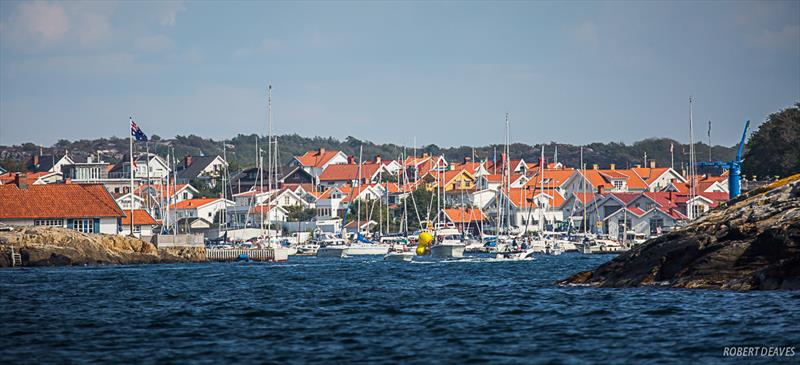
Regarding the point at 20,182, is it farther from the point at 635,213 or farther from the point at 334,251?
the point at 635,213

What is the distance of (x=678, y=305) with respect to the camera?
3278 cm

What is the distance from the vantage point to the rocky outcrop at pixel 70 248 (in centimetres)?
6788

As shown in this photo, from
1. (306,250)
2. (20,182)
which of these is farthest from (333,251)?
(20,182)

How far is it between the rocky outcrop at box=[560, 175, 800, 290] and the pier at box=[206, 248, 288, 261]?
41.4 metres

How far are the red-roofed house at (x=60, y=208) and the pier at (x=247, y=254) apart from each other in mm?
7498

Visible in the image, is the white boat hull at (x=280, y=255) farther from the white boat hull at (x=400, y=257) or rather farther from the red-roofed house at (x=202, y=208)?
the red-roofed house at (x=202, y=208)

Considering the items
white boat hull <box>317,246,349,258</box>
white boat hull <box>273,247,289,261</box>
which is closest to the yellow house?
Result: white boat hull <box>317,246,349,258</box>

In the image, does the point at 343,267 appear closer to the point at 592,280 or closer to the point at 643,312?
the point at 592,280

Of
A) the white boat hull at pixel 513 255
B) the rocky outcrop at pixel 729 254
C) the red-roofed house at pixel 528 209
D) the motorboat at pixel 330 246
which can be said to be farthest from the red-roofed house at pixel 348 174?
the rocky outcrop at pixel 729 254

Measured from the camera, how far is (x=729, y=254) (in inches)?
1494

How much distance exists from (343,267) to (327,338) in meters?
41.5

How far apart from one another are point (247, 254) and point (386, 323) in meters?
52.0

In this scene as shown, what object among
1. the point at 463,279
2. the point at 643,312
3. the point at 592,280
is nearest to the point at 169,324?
the point at 643,312

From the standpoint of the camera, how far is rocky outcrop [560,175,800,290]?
35.9m
